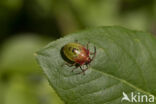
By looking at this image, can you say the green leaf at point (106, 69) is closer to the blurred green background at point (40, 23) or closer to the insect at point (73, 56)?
the insect at point (73, 56)

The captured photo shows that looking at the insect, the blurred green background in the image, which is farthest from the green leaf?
the blurred green background

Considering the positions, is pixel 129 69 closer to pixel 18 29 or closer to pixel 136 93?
pixel 136 93

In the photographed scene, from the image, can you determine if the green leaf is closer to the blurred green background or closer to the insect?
the insect

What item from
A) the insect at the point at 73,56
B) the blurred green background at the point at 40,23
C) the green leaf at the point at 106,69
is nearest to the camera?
the green leaf at the point at 106,69

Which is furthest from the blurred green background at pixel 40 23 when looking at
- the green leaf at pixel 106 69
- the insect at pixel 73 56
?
the green leaf at pixel 106 69

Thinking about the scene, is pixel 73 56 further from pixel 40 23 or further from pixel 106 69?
pixel 40 23
